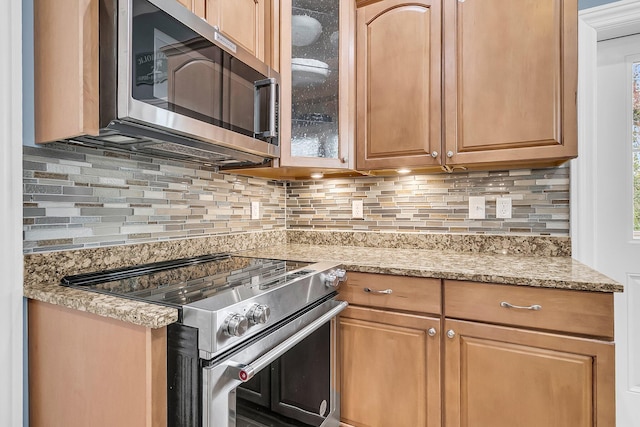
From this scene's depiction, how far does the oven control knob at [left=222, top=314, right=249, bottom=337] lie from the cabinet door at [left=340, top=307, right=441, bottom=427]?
28.7 inches

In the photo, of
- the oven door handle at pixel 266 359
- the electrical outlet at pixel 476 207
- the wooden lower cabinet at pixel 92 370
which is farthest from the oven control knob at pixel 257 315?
the electrical outlet at pixel 476 207

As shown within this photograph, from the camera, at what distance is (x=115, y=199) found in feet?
4.16

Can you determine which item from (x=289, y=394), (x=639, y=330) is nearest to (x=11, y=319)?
(x=289, y=394)

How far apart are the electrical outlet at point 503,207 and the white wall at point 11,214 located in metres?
1.97

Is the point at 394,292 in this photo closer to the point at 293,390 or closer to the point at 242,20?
the point at 293,390

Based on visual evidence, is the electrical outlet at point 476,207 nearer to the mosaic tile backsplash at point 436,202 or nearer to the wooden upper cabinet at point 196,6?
the mosaic tile backsplash at point 436,202

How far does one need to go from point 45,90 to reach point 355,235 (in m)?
1.60

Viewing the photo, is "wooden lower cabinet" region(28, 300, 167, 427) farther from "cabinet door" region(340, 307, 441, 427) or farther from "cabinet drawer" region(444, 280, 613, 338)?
"cabinet drawer" region(444, 280, 613, 338)

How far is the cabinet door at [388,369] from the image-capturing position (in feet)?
4.42

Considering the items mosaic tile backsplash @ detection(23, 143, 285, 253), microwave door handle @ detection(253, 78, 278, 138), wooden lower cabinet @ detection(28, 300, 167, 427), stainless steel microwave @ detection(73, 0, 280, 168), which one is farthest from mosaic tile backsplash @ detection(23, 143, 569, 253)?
microwave door handle @ detection(253, 78, 278, 138)

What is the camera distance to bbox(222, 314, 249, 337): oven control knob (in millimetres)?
842

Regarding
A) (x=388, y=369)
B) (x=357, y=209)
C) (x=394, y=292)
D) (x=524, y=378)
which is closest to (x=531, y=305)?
(x=524, y=378)

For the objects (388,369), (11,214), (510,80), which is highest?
(510,80)

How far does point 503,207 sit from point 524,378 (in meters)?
0.86
